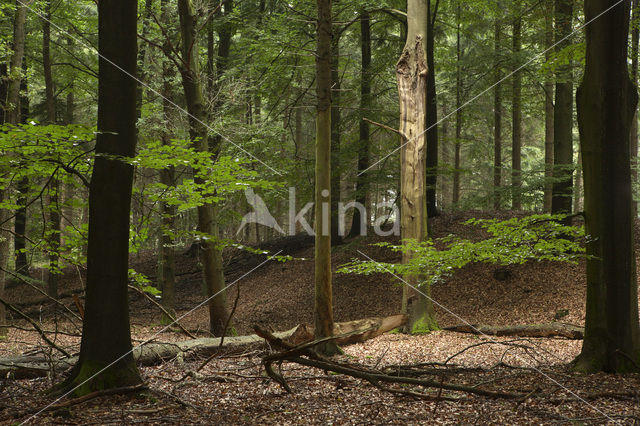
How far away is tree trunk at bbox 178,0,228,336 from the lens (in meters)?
8.96

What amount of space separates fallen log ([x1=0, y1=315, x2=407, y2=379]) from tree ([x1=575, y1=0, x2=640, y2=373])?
2.63 m

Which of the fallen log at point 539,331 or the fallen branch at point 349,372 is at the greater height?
the fallen branch at point 349,372

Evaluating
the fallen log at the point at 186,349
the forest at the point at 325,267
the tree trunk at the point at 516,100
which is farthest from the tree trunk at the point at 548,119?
the fallen log at the point at 186,349

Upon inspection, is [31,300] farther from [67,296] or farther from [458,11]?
[458,11]

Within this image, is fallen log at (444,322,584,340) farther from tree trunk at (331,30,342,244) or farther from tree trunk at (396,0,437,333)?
tree trunk at (331,30,342,244)

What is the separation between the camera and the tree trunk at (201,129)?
29.4 ft

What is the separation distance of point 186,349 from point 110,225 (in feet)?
8.99

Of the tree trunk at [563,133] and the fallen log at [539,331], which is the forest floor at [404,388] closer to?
the fallen log at [539,331]

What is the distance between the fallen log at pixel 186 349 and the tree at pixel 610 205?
2629 mm

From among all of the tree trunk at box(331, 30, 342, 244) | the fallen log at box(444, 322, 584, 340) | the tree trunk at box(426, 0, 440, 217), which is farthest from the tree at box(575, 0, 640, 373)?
the tree trunk at box(331, 30, 342, 244)

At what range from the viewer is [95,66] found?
15.2 meters

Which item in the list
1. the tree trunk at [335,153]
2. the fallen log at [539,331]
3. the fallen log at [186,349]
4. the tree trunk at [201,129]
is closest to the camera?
the fallen log at [186,349]

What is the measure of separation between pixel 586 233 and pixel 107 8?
5.38 meters

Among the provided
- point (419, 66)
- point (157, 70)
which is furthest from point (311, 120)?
point (419, 66)
